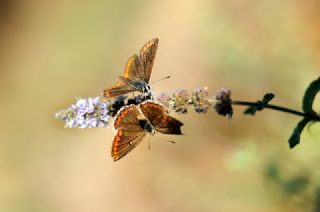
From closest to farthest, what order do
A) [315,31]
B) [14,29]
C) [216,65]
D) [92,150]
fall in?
[315,31], [216,65], [92,150], [14,29]

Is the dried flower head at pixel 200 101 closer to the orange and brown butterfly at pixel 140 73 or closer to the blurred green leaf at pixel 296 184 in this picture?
the orange and brown butterfly at pixel 140 73

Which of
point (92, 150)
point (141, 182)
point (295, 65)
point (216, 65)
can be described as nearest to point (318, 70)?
point (295, 65)

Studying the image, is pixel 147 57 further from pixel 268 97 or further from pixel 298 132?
pixel 298 132

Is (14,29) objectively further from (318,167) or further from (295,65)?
(318,167)

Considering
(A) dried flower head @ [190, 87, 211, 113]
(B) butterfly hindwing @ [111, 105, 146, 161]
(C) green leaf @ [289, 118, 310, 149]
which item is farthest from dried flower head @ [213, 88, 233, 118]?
(B) butterfly hindwing @ [111, 105, 146, 161]

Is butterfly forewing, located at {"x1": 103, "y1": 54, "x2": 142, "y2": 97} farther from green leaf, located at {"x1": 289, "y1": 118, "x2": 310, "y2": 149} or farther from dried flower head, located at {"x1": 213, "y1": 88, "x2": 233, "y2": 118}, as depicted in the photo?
green leaf, located at {"x1": 289, "y1": 118, "x2": 310, "y2": 149}


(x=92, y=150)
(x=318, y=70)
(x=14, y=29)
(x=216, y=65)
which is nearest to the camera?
(x=318, y=70)

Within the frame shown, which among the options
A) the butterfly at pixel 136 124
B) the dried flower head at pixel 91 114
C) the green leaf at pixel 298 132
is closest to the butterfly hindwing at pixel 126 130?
the butterfly at pixel 136 124
